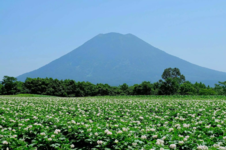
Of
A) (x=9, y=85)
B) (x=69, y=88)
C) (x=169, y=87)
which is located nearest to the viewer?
(x=9, y=85)

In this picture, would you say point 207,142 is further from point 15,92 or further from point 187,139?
point 15,92

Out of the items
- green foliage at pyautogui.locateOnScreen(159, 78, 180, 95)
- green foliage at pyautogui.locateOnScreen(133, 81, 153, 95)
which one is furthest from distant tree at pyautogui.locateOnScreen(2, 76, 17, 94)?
green foliage at pyautogui.locateOnScreen(159, 78, 180, 95)

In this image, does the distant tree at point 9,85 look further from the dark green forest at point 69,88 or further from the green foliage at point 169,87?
the green foliage at point 169,87

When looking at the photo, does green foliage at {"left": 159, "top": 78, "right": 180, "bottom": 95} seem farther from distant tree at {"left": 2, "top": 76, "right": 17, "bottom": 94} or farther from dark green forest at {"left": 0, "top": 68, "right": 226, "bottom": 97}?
distant tree at {"left": 2, "top": 76, "right": 17, "bottom": 94}

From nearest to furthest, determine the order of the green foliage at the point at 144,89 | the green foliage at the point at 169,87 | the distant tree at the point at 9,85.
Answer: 1. the distant tree at the point at 9,85
2. the green foliage at the point at 169,87
3. the green foliage at the point at 144,89

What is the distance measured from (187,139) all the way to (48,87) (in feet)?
199

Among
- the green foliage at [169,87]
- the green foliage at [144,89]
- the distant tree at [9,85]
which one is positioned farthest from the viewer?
the green foliage at [144,89]

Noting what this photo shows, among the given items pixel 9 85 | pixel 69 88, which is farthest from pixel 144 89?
pixel 9 85

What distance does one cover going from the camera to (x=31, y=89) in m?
60.8

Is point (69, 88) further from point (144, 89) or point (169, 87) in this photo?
point (169, 87)

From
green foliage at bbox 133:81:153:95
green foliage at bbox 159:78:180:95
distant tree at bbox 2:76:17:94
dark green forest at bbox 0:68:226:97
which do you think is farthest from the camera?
green foliage at bbox 133:81:153:95

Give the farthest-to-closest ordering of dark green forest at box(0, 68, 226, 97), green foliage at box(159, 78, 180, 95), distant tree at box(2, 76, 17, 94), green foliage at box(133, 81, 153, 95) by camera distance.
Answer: green foliage at box(133, 81, 153, 95), green foliage at box(159, 78, 180, 95), dark green forest at box(0, 68, 226, 97), distant tree at box(2, 76, 17, 94)

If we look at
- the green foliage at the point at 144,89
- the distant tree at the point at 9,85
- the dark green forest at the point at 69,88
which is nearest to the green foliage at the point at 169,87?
the dark green forest at the point at 69,88

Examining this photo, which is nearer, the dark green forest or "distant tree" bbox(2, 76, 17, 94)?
"distant tree" bbox(2, 76, 17, 94)
